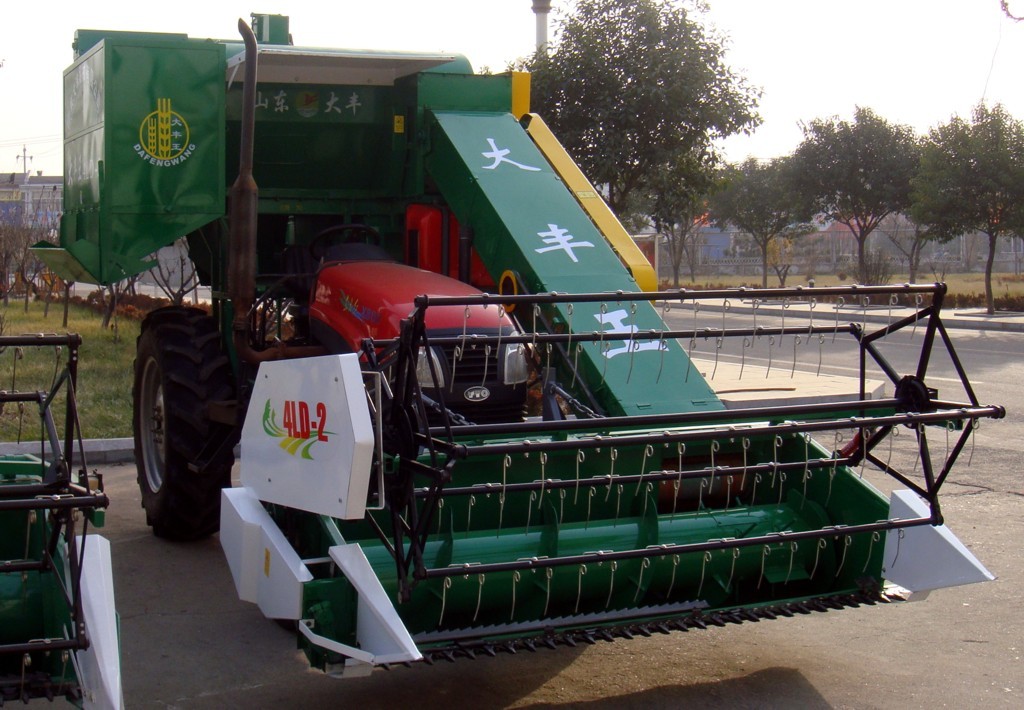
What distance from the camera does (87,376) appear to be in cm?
1388

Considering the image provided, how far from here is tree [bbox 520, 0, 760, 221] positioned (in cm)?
1400

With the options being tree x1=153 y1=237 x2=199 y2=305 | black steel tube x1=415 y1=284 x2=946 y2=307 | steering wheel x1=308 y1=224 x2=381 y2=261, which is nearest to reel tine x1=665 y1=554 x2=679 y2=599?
black steel tube x1=415 y1=284 x2=946 y2=307

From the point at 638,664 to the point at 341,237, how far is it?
329cm

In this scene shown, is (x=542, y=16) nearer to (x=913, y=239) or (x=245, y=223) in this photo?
(x=245, y=223)

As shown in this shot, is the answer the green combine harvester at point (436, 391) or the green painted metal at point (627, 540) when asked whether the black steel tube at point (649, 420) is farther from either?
the green painted metal at point (627, 540)

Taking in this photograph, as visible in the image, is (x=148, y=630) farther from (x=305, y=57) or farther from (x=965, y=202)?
(x=965, y=202)

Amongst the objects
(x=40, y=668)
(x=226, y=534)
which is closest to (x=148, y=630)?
(x=226, y=534)

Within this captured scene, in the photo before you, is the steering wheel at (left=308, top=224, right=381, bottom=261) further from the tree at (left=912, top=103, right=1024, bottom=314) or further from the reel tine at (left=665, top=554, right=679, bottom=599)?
the tree at (left=912, top=103, right=1024, bottom=314)

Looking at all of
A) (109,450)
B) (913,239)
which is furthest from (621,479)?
(913,239)

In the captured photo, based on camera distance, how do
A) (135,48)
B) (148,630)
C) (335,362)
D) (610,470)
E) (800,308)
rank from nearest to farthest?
(335,362) → (610,470) → (148,630) → (135,48) → (800,308)

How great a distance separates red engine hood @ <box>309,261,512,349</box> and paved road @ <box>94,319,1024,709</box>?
144cm

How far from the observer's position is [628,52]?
14297 mm

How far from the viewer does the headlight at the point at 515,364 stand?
5.46m

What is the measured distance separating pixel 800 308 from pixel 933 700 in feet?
88.2
